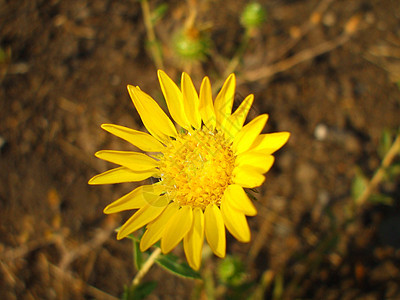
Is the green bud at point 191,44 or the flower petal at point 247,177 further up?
the green bud at point 191,44

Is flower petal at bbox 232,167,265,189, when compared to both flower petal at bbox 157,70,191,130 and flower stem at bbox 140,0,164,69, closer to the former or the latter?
flower petal at bbox 157,70,191,130

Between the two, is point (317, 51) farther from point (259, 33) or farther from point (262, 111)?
point (262, 111)

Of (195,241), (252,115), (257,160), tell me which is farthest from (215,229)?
(252,115)

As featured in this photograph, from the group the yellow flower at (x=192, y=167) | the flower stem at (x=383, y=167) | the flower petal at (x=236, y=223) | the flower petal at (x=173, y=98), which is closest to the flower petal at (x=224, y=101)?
the yellow flower at (x=192, y=167)

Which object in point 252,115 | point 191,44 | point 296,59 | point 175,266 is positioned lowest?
point 175,266

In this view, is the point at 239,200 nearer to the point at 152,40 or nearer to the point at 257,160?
the point at 257,160

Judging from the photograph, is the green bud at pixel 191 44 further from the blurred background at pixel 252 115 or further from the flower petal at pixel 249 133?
the flower petal at pixel 249 133
